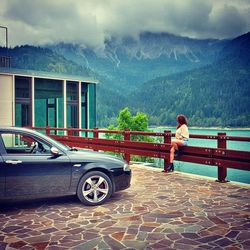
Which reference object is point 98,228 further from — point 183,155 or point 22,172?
point 183,155

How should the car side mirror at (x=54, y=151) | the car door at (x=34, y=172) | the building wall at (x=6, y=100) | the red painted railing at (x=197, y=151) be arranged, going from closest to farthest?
1. the car door at (x=34, y=172)
2. the car side mirror at (x=54, y=151)
3. the red painted railing at (x=197, y=151)
4. the building wall at (x=6, y=100)

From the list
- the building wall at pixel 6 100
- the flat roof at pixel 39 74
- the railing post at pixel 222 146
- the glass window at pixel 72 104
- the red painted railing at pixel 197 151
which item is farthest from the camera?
the glass window at pixel 72 104

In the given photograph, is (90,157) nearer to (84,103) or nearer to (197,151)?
(197,151)

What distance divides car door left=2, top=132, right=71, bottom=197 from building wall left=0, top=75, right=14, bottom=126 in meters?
23.6

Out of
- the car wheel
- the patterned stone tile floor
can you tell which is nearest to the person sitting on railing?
the patterned stone tile floor

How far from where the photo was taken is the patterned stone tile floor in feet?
15.6

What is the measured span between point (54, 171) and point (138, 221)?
5.97 feet

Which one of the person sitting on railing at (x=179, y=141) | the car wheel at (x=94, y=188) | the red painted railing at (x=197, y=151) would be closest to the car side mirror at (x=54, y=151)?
the car wheel at (x=94, y=188)

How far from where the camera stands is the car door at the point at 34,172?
620 cm

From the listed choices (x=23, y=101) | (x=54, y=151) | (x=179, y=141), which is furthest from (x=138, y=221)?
(x=23, y=101)

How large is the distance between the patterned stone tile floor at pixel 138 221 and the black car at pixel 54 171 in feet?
1.06

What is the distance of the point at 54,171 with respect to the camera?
6508 mm

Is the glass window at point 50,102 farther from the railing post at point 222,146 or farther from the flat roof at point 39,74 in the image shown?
the railing post at point 222,146

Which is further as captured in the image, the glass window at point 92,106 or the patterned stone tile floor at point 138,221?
the glass window at point 92,106
